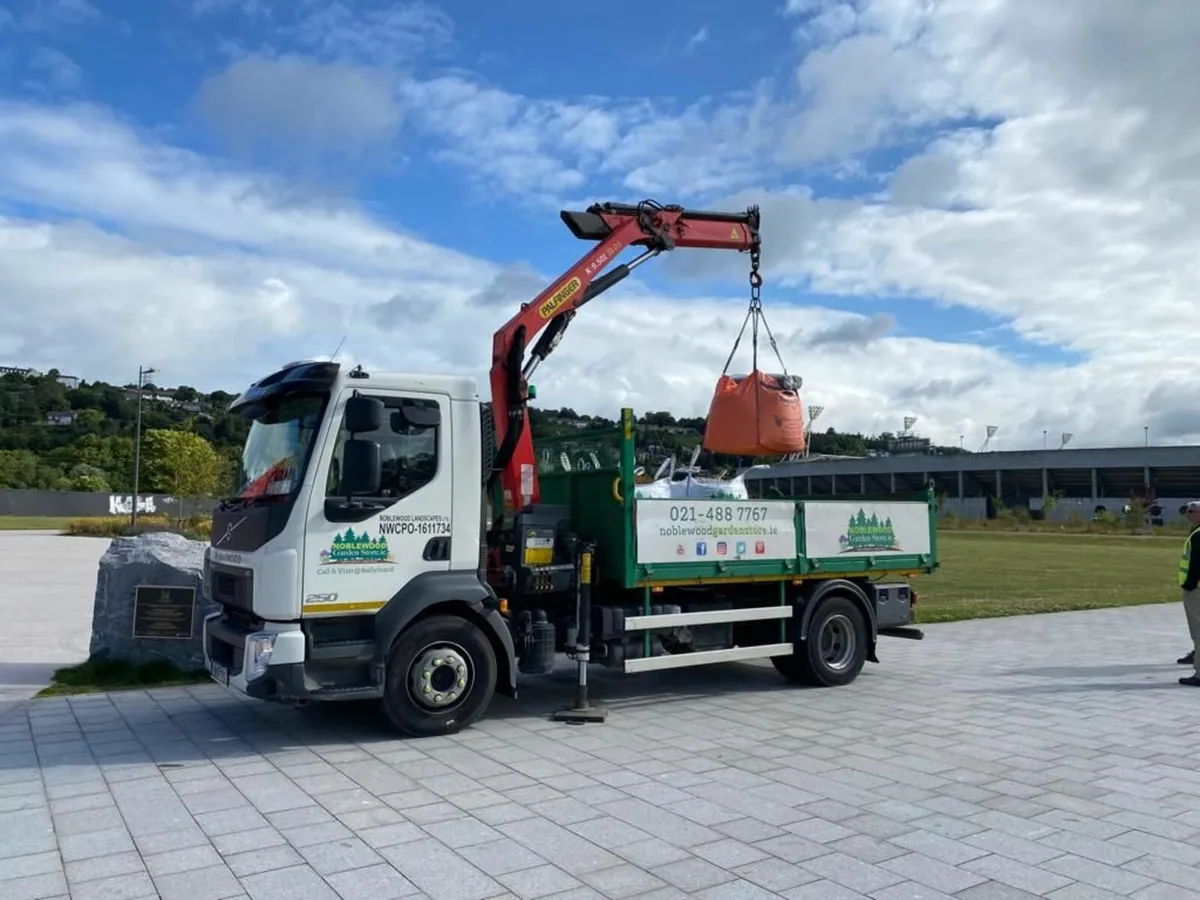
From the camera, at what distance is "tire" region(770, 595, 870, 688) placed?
1008 cm

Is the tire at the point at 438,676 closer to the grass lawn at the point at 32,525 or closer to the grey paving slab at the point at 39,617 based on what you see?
the grey paving slab at the point at 39,617

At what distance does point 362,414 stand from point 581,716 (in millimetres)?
3243

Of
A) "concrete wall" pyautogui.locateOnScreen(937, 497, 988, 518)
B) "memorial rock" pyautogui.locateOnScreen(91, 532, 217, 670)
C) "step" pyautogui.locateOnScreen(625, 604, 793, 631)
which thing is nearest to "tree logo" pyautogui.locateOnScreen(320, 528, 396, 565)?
"step" pyautogui.locateOnScreen(625, 604, 793, 631)

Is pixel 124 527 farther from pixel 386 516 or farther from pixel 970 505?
pixel 970 505

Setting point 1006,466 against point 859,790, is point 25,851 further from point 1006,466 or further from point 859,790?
point 1006,466

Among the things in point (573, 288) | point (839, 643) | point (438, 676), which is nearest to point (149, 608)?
point (438, 676)

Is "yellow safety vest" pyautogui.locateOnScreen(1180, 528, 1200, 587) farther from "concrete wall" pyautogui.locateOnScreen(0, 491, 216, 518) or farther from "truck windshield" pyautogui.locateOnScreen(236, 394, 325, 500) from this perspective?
"concrete wall" pyautogui.locateOnScreen(0, 491, 216, 518)

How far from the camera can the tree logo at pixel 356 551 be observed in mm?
7270

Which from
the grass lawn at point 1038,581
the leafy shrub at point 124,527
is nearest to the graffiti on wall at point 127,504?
the leafy shrub at point 124,527

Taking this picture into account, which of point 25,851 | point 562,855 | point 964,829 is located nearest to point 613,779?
point 562,855

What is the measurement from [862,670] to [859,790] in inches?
203

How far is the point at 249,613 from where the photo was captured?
7.42 meters

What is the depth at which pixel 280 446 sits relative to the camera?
7656mm

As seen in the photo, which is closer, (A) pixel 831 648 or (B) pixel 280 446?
(B) pixel 280 446
